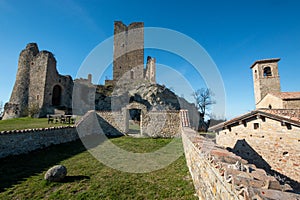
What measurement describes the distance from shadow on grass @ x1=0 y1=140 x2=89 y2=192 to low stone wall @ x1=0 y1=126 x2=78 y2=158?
283 millimetres

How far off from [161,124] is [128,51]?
651 inches

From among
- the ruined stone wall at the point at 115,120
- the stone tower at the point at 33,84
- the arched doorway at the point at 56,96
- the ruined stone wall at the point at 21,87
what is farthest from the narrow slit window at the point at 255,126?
the ruined stone wall at the point at 21,87

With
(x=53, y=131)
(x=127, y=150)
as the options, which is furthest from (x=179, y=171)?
(x=53, y=131)

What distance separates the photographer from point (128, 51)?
78.2 feet

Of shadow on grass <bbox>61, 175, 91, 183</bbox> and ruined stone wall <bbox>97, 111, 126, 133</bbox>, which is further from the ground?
ruined stone wall <bbox>97, 111, 126, 133</bbox>

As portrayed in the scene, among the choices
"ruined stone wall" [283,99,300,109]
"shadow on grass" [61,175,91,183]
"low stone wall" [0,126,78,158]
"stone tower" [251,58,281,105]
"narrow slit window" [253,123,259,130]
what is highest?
"stone tower" [251,58,281,105]

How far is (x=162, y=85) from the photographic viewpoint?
1891 cm

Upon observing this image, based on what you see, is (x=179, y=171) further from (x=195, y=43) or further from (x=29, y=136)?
(x=195, y=43)

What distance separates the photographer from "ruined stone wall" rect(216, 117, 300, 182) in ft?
21.9

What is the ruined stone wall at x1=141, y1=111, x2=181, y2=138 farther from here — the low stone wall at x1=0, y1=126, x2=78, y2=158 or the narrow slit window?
the low stone wall at x1=0, y1=126, x2=78, y2=158

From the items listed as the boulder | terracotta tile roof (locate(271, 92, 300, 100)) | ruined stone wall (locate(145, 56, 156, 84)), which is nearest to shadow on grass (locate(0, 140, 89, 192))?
the boulder

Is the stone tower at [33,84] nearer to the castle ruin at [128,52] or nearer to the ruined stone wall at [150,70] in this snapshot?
the castle ruin at [128,52]

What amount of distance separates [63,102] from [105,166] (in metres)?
18.5

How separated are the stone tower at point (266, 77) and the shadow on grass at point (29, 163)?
2610cm
